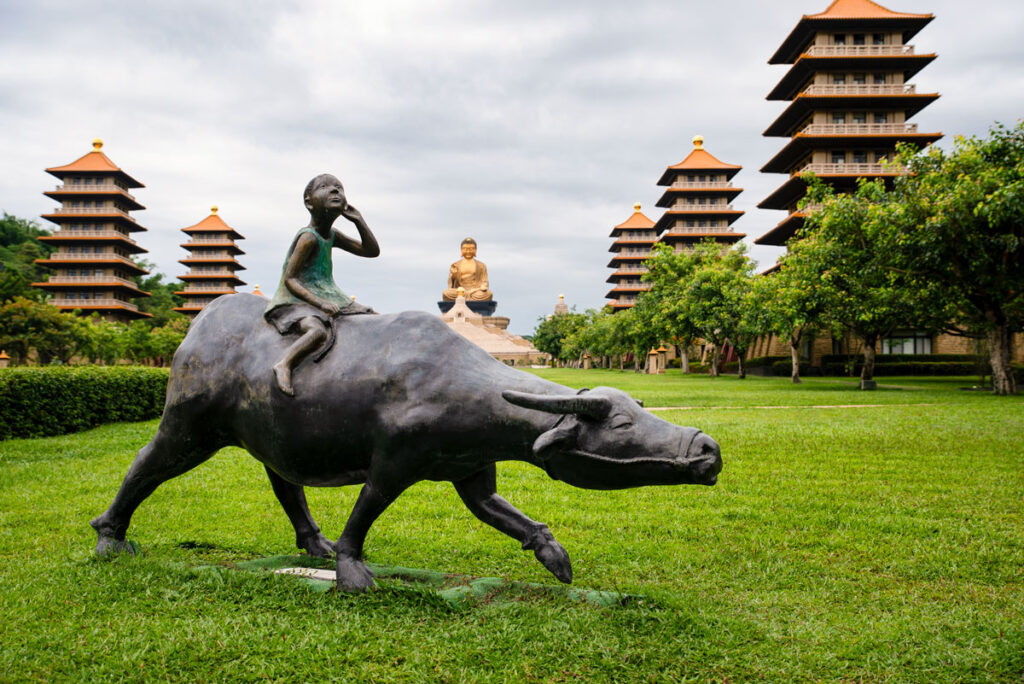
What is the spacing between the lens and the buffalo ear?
308 centimetres

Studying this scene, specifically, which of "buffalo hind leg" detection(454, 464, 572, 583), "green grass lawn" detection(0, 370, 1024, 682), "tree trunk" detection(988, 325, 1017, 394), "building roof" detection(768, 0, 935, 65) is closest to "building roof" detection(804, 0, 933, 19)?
"building roof" detection(768, 0, 935, 65)

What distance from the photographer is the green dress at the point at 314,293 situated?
3861mm

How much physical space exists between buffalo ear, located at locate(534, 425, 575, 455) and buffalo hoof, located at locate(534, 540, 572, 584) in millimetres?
904

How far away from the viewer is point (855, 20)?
39.7 m

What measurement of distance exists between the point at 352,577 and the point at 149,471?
1509mm

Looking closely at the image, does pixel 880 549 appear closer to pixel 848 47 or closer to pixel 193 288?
pixel 848 47

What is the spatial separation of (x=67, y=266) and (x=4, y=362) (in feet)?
80.2

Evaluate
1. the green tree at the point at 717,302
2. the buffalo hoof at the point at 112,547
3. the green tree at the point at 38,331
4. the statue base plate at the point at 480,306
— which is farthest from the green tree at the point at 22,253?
the buffalo hoof at the point at 112,547

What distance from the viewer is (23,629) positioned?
3.22 metres

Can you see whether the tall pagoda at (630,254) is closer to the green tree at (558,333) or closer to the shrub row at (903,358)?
the green tree at (558,333)

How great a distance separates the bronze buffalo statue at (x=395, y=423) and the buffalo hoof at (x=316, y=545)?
91 centimetres

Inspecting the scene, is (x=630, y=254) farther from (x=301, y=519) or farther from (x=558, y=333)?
(x=301, y=519)

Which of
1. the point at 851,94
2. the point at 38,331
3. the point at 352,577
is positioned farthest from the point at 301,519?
the point at 851,94

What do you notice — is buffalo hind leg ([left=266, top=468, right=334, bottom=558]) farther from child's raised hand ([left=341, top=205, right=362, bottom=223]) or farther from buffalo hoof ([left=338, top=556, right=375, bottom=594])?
child's raised hand ([left=341, top=205, right=362, bottom=223])
